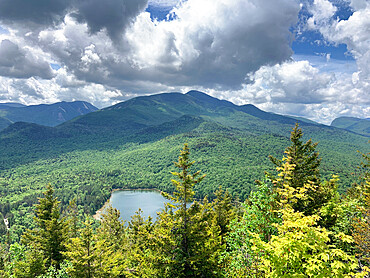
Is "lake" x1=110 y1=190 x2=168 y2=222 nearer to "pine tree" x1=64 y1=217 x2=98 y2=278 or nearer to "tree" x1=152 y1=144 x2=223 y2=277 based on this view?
"pine tree" x1=64 y1=217 x2=98 y2=278

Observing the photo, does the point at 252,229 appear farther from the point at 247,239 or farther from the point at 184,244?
the point at 184,244

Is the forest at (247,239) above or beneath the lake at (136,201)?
above

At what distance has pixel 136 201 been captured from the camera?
145875 mm

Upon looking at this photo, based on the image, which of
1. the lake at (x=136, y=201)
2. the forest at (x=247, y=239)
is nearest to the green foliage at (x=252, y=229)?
the forest at (x=247, y=239)

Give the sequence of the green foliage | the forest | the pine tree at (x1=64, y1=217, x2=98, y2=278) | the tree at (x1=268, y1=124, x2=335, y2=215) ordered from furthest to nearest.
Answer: the tree at (x1=268, y1=124, x2=335, y2=215), the pine tree at (x1=64, y1=217, x2=98, y2=278), the green foliage, the forest

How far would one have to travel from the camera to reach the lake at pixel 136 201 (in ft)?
397

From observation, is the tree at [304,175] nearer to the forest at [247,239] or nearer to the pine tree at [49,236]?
the forest at [247,239]

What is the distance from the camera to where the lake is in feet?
397

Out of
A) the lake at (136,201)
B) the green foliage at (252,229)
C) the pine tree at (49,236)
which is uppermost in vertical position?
the green foliage at (252,229)

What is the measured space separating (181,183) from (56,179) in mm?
220580

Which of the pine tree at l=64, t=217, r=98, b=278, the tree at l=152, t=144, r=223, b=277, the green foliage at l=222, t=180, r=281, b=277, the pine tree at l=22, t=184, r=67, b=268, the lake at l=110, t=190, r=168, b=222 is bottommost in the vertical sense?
the lake at l=110, t=190, r=168, b=222

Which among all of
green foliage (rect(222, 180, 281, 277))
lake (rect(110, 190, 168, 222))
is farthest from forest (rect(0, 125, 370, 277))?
lake (rect(110, 190, 168, 222))

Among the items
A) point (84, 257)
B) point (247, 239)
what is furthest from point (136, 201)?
point (247, 239)

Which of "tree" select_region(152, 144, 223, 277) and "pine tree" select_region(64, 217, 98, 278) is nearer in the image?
"tree" select_region(152, 144, 223, 277)
